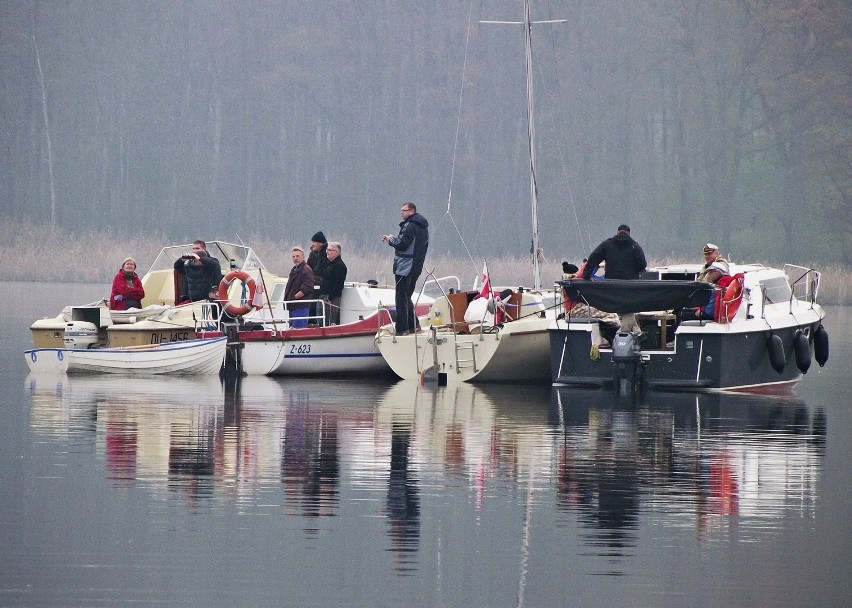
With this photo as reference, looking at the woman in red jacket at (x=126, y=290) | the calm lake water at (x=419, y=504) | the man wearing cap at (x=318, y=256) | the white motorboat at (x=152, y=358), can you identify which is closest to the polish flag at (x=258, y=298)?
the man wearing cap at (x=318, y=256)

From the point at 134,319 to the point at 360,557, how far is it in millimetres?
14697

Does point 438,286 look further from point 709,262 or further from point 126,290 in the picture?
point 126,290

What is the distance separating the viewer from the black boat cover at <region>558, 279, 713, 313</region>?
2148 cm

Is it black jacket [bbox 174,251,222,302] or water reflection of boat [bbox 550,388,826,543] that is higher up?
black jacket [bbox 174,251,222,302]

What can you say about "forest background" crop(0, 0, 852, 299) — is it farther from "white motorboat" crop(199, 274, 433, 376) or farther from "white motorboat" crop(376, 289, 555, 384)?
"white motorboat" crop(376, 289, 555, 384)

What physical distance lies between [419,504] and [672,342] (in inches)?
415

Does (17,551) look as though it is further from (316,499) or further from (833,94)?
(833,94)

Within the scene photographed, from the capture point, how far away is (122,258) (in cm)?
6725

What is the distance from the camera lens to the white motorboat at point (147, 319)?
80.3ft

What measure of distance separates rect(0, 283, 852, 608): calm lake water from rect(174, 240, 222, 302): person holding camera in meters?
5.59

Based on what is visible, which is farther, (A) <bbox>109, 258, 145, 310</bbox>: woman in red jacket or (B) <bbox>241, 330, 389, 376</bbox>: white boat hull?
(A) <bbox>109, 258, 145, 310</bbox>: woman in red jacket

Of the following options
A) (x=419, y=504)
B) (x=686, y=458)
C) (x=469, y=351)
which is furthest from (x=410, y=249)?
(x=419, y=504)

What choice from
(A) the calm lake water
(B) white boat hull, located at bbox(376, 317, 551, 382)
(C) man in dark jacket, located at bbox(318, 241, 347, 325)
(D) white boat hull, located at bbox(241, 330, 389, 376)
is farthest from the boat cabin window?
(C) man in dark jacket, located at bbox(318, 241, 347, 325)

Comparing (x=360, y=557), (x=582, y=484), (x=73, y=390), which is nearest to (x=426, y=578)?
(x=360, y=557)
